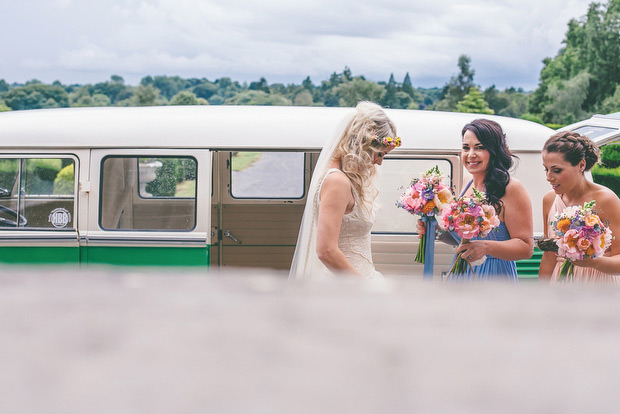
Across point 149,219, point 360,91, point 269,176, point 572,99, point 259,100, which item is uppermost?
point 360,91

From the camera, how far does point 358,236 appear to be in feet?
12.9

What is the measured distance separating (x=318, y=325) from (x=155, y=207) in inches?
226

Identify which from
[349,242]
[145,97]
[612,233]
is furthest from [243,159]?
[145,97]

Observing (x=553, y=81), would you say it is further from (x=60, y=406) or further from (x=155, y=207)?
(x=60, y=406)

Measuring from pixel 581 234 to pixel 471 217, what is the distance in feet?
2.00

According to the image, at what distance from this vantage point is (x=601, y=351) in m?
0.91

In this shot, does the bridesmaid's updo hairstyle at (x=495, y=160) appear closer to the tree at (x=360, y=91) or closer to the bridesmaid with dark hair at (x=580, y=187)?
the bridesmaid with dark hair at (x=580, y=187)

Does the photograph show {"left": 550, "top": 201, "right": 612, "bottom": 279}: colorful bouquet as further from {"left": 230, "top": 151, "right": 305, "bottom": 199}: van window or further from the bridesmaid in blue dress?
{"left": 230, "top": 151, "right": 305, "bottom": 199}: van window

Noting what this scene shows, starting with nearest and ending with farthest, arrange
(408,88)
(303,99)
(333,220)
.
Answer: (333,220) → (303,99) → (408,88)

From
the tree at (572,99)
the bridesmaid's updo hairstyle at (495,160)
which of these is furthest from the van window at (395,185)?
the tree at (572,99)

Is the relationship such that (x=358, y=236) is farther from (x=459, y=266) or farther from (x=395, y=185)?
(x=395, y=185)

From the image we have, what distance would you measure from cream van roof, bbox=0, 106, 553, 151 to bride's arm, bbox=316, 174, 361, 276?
239cm

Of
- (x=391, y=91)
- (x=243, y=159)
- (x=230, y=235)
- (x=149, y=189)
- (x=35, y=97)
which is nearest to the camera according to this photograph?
(x=149, y=189)

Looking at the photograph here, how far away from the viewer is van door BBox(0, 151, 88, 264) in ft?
19.5
